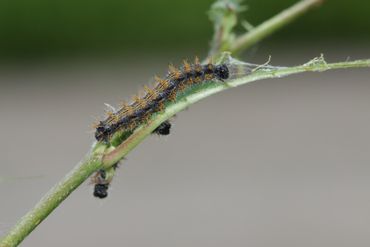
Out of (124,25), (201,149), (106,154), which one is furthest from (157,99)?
(124,25)

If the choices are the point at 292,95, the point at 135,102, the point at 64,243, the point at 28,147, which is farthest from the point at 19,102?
the point at 135,102

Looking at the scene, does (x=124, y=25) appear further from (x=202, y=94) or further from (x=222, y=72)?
(x=202, y=94)

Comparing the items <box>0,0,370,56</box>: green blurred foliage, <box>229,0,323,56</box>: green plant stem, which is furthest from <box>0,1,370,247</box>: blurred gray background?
<box>229,0,323,56</box>: green plant stem

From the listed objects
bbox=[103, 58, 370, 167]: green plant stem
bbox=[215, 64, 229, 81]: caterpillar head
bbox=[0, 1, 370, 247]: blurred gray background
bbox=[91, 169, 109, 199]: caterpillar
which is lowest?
bbox=[91, 169, 109, 199]: caterpillar

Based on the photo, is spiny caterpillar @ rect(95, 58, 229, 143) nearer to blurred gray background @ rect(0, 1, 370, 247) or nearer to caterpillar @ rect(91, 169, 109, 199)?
caterpillar @ rect(91, 169, 109, 199)

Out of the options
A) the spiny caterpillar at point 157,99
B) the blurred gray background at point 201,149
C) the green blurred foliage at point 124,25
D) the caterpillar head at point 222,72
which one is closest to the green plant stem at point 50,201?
the spiny caterpillar at point 157,99

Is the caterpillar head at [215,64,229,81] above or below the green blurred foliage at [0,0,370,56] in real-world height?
below

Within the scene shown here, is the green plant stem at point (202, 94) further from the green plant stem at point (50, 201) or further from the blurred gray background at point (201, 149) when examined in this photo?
the blurred gray background at point (201, 149)
